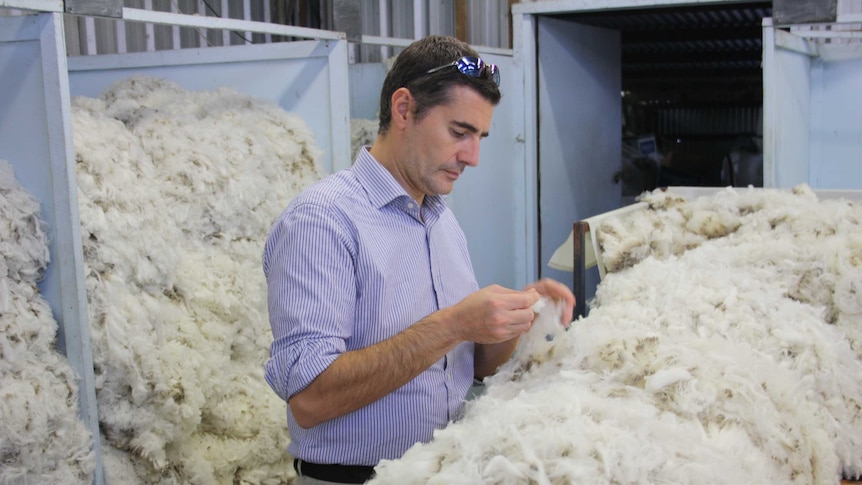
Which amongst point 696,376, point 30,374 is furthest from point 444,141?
point 30,374

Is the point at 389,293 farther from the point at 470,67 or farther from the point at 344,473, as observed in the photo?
the point at 470,67

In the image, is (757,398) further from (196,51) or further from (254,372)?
(196,51)

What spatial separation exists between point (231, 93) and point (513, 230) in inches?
57.5

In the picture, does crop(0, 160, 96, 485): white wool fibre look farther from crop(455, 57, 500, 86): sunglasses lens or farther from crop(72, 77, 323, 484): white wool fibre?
crop(455, 57, 500, 86): sunglasses lens

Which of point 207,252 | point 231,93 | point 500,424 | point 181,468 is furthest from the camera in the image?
point 231,93

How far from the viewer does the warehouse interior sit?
134cm

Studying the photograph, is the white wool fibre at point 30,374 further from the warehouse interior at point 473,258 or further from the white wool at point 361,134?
the white wool at point 361,134

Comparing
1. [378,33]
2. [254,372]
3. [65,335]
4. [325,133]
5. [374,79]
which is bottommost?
[254,372]

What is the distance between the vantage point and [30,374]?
194 centimetres

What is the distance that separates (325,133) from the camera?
3119 mm

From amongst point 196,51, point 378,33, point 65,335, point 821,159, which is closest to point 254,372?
point 65,335

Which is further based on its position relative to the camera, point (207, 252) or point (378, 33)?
point (378, 33)

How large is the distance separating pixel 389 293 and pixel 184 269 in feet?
4.00

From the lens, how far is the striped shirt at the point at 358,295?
1345 mm
